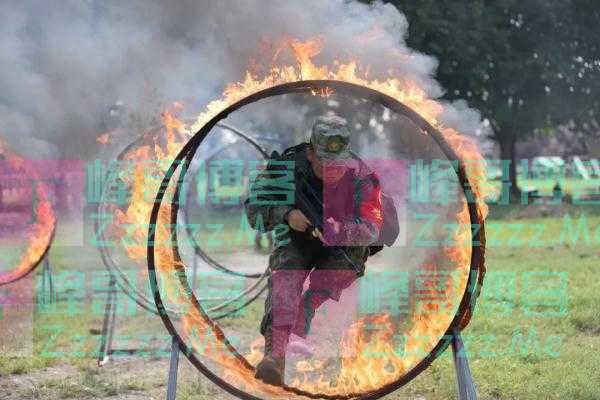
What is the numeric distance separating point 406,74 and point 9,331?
5090mm

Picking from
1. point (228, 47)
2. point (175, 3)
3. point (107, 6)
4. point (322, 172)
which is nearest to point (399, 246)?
point (228, 47)

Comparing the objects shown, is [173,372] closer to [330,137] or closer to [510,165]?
[330,137]

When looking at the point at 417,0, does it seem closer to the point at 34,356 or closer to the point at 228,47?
the point at 228,47

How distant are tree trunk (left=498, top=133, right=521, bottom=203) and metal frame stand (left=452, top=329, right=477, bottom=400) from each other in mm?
19405

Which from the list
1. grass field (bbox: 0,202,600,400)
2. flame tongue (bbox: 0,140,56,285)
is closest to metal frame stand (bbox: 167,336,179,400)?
grass field (bbox: 0,202,600,400)

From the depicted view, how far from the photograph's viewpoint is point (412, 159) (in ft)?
48.2

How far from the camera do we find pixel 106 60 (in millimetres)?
13344

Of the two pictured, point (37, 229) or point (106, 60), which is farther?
point (106, 60)

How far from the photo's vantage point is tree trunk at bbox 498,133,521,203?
2419 cm

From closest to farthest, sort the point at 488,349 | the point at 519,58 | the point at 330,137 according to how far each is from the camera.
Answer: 1. the point at 330,137
2. the point at 488,349
3. the point at 519,58

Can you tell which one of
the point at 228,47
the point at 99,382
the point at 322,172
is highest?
the point at 228,47

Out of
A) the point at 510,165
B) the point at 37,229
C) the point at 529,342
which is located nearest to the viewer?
the point at 529,342

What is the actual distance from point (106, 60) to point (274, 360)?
10091 millimetres

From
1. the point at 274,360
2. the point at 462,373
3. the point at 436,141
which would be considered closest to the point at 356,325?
the point at 274,360
